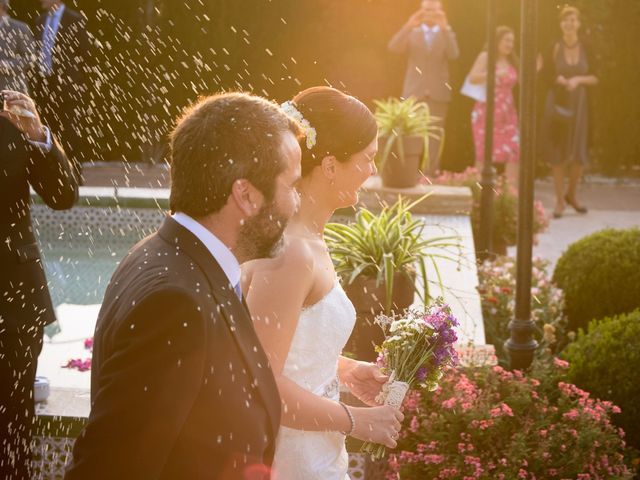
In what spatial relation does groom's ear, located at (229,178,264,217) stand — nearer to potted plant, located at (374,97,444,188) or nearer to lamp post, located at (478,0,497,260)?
lamp post, located at (478,0,497,260)

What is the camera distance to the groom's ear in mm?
2193

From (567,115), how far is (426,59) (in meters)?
2.55

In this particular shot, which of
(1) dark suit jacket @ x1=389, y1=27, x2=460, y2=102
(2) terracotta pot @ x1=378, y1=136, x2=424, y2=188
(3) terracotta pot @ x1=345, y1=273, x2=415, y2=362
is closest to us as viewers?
(3) terracotta pot @ x1=345, y1=273, x2=415, y2=362

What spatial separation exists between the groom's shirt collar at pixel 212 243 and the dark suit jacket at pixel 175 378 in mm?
19

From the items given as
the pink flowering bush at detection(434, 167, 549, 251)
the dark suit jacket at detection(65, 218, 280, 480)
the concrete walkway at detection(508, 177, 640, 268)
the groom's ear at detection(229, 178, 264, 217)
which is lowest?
the concrete walkway at detection(508, 177, 640, 268)

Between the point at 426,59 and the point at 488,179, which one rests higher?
the point at 426,59

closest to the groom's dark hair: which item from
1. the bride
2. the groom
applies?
the groom

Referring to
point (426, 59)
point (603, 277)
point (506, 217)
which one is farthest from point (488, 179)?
point (426, 59)

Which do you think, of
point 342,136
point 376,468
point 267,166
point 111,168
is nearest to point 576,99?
point 111,168

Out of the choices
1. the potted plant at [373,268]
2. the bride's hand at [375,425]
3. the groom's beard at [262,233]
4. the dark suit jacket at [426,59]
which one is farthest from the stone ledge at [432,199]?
the groom's beard at [262,233]

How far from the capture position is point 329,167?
10.4 feet

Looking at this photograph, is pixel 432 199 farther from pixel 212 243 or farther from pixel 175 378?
pixel 175 378

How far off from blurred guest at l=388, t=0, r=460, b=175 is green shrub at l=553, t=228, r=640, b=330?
5248 mm

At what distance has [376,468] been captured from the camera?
175 inches
